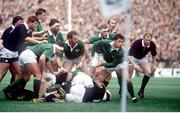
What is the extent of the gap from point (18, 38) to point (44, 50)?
60cm

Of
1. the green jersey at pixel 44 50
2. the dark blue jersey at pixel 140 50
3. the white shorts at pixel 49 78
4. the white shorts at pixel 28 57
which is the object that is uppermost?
the green jersey at pixel 44 50

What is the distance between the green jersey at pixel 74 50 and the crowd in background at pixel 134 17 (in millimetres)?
13995

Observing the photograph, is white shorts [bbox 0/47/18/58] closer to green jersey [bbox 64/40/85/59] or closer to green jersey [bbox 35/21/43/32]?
green jersey [bbox 35/21/43/32]

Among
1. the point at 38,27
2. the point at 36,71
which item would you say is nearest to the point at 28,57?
the point at 36,71

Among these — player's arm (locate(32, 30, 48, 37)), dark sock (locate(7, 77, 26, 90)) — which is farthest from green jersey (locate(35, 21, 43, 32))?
dark sock (locate(7, 77, 26, 90))

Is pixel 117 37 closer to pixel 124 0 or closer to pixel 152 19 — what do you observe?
pixel 124 0

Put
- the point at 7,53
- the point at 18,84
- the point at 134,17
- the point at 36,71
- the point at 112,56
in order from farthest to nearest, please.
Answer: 1. the point at 134,17
2. the point at 112,56
3. the point at 7,53
4. the point at 18,84
5. the point at 36,71

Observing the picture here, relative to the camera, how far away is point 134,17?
29422mm

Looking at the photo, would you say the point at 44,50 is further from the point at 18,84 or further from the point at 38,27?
the point at 38,27

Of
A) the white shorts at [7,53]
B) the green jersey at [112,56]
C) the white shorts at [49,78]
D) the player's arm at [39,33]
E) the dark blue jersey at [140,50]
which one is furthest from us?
the dark blue jersey at [140,50]

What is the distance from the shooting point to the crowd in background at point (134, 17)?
28250 mm

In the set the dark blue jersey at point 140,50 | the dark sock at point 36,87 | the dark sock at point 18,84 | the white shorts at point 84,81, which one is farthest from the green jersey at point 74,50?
the dark sock at point 36,87

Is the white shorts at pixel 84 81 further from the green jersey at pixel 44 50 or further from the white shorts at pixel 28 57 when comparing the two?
the white shorts at pixel 28 57

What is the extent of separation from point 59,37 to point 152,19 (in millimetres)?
16288
